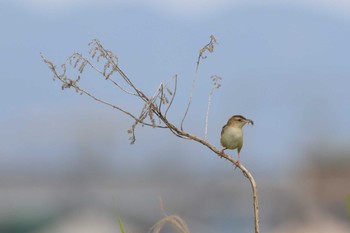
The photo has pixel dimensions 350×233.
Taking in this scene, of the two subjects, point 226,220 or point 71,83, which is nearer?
point 71,83

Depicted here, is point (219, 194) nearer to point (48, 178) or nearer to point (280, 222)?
point (280, 222)

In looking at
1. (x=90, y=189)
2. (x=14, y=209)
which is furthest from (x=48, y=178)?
(x=14, y=209)

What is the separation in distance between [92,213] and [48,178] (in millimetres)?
10555

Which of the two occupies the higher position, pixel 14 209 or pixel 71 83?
pixel 14 209

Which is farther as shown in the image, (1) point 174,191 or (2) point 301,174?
(1) point 174,191

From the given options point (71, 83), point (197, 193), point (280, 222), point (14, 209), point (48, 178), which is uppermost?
point (48, 178)

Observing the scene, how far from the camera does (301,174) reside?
3155cm

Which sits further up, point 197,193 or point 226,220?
point 197,193

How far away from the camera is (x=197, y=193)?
33.4 metres

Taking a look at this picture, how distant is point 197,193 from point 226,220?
20.3ft

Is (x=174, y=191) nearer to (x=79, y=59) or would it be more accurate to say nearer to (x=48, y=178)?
(x=48, y=178)

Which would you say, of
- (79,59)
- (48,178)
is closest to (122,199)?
(48,178)

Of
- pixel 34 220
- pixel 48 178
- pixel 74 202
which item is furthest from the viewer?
pixel 48 178

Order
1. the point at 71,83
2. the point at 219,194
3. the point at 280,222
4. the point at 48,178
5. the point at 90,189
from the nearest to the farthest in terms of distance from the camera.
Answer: the point at 71,83, the point at 280,222, the point at 219,194, the point at 90,189, the point at 48,178
